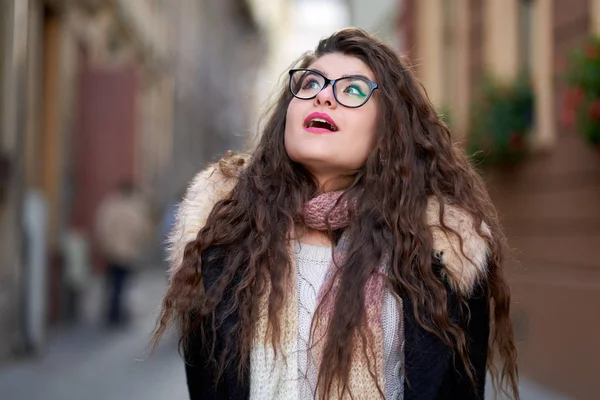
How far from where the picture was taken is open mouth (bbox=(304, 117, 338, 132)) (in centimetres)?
253

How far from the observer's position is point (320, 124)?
2.55m

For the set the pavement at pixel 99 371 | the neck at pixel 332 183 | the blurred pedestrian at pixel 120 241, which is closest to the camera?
the neck at pixel 332 183

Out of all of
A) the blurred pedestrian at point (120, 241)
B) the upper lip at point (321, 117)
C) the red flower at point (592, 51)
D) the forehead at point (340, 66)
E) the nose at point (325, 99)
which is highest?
the red flower at point (592, 51)

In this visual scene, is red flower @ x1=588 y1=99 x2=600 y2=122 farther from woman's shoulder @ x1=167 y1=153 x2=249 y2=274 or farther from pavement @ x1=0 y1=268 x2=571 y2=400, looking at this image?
woman's shoulder @ x1=167 y1=153 x2=249 y2=274

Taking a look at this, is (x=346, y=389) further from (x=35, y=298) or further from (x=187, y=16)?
(x=187, y=16)

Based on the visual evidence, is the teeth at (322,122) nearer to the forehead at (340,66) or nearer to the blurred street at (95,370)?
the forehead at (340,66)

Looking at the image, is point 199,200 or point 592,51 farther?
point 592,51

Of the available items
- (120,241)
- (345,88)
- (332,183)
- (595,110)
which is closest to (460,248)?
(332,183)

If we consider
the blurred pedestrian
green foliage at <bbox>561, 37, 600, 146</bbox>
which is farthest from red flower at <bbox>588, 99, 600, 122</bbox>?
the blurred pedestrian

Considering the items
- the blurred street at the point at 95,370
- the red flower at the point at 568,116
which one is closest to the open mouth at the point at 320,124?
the blurred street at the point at 95,370

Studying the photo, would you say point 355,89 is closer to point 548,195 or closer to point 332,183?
point 332,183

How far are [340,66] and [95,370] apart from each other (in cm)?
667

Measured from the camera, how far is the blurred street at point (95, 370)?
7.50m

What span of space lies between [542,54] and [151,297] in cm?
981
